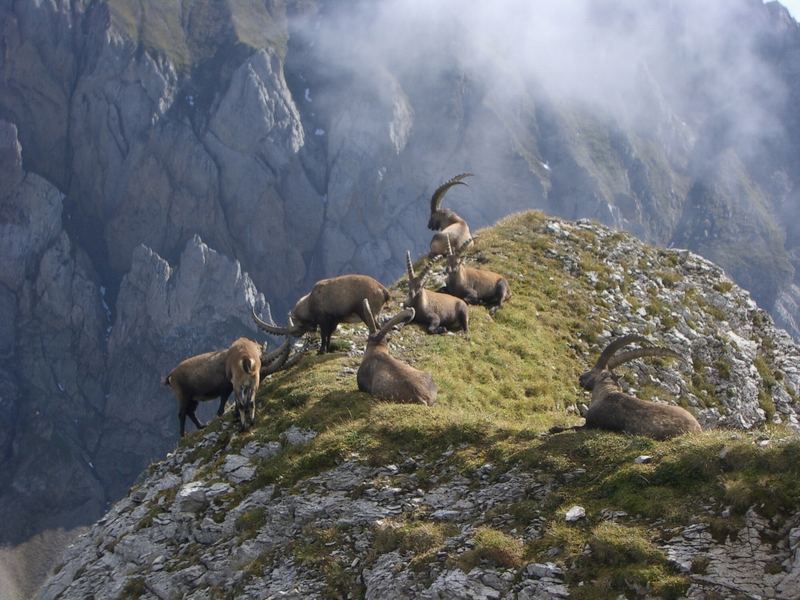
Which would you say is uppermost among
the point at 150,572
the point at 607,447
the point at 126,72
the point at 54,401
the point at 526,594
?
the point at 126,72

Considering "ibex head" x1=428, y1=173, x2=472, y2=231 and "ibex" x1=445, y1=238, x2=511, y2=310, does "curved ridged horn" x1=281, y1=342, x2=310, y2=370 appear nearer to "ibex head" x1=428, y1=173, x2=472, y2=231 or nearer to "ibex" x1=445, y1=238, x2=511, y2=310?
"ibex" x1=445, y1=238, x2=511, y2=310

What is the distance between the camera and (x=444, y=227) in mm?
32188

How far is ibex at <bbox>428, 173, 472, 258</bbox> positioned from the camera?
1149 inches

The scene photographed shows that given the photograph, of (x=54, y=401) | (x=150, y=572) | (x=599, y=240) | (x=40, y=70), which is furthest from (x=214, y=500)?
(x=40, y=70)

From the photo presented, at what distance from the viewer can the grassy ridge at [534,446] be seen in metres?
9.34

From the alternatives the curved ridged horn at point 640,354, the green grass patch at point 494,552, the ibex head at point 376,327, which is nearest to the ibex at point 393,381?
the ibex head at point 376,327

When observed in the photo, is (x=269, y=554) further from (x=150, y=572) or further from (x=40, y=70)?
(x=40, y=70)

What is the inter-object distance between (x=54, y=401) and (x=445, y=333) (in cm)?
18028

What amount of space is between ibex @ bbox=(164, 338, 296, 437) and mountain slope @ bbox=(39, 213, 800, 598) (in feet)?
2.41

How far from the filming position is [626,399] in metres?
13.1

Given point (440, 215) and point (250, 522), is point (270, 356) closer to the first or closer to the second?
point (250, 522)

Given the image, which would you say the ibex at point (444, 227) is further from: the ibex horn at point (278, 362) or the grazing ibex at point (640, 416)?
the grazing ibex at point (640, 416)

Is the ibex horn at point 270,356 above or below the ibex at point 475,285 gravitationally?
below

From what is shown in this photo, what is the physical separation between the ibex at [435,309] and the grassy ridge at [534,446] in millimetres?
541
